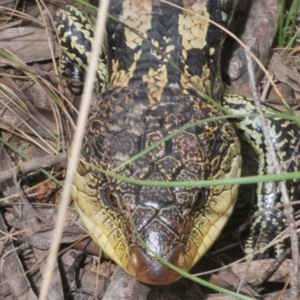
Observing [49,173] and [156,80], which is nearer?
[156,80]

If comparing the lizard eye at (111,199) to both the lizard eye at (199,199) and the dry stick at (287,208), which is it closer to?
the lizard eye at (199,199)

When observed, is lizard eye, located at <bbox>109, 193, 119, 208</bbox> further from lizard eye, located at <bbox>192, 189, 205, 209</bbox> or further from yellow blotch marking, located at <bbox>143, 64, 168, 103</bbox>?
yellow blotch marking, located at <bbox>143, 64, 168, 103</bbox>

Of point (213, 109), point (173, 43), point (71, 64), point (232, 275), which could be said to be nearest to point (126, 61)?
point (173, 43)

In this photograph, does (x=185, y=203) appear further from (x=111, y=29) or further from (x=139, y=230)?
(x=111, y=29)

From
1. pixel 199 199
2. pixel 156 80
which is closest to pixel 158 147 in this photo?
pixel 199 199

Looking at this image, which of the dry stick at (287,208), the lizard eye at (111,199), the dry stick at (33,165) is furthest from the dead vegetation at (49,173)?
the dry stick at (287,208)

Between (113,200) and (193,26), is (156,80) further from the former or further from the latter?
(113,200)

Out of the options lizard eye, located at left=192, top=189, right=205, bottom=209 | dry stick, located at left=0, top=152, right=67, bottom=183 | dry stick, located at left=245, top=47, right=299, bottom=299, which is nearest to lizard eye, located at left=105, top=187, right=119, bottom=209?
lizard eye, located at left=192, top=189, right=205, bottom=209
